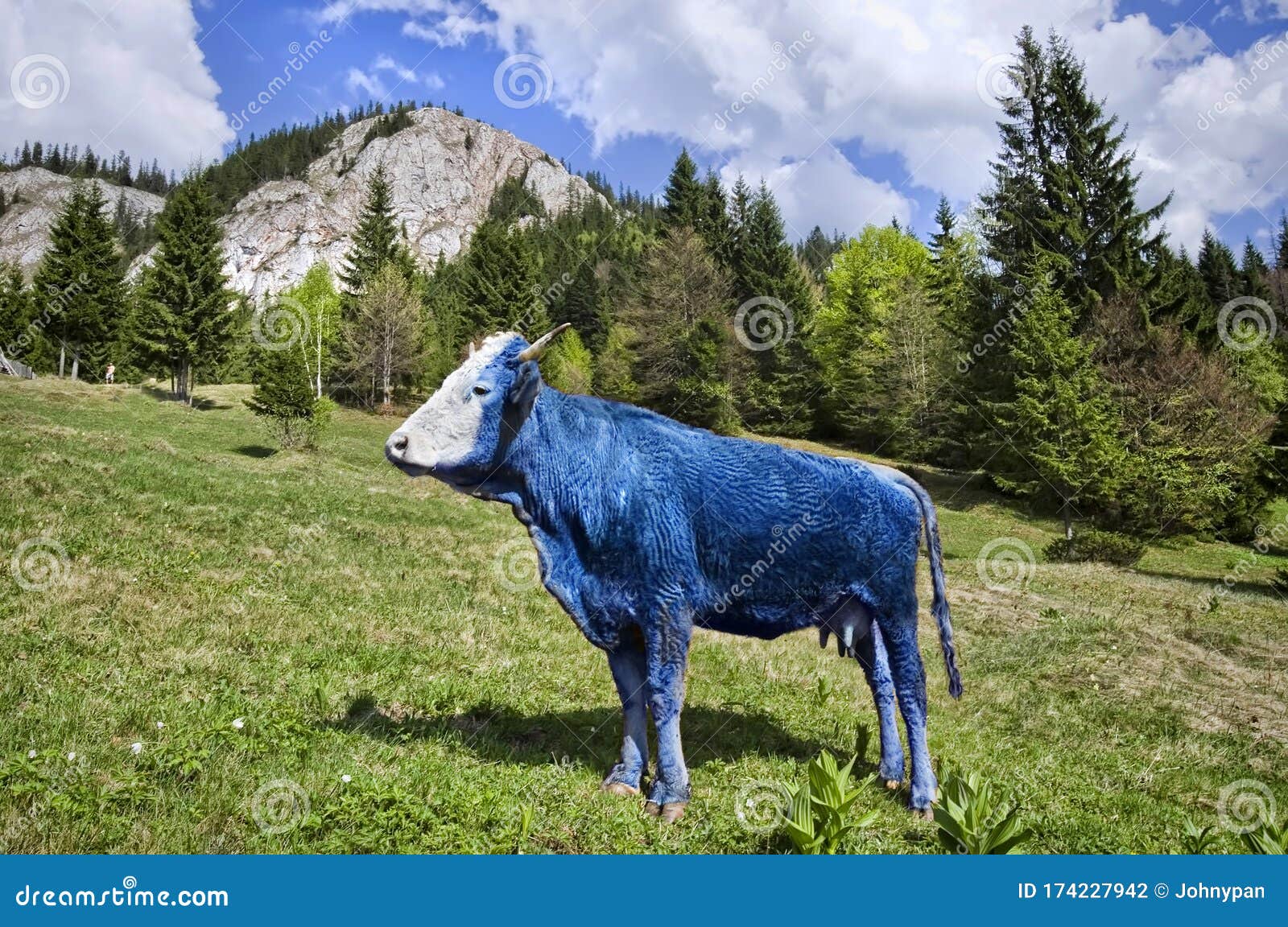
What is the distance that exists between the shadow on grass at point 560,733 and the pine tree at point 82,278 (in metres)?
43.3

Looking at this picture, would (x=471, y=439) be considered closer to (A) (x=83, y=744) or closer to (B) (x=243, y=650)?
(A) (x=83, y=744)

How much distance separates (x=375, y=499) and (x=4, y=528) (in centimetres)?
886

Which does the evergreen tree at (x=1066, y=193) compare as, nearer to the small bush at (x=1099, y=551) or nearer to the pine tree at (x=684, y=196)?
the small bush at (x=1099, y=551)

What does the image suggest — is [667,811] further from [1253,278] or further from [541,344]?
[1253,278]

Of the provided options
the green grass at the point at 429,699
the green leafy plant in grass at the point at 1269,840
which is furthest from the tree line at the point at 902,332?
the green leafy plant in grass at the point at 1269,840

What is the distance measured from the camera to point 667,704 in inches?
196

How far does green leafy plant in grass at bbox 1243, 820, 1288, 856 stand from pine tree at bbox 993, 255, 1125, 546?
27868 mm

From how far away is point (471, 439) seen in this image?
15.8ft

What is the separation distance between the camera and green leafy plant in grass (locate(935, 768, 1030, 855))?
13.4ft

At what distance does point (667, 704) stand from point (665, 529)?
1.14 meters

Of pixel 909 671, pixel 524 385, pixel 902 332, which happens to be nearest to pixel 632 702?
pixel 909 671

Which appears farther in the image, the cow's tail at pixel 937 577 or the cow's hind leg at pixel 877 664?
the cow's tail at pixel 937 577

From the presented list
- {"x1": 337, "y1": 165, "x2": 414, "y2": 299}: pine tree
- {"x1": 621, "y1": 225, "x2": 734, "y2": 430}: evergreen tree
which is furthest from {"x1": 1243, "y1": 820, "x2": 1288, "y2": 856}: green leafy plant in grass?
{"x1": 337, "y1": 165, "x2": 414, "y2": 299}: pine tree

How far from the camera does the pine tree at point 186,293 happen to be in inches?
1558
